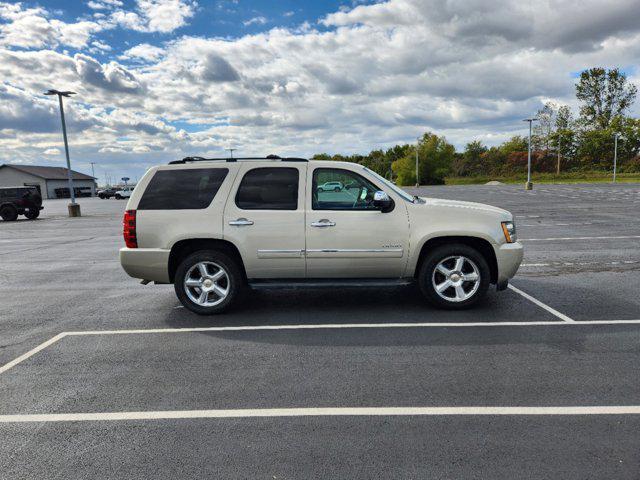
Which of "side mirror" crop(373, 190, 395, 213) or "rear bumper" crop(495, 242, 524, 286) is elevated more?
"side mirror" crop(373, 190, 395, 213)

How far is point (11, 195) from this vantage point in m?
24.3

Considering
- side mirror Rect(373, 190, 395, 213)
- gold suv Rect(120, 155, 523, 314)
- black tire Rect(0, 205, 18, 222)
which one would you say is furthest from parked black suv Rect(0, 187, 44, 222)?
side mirror Rect(373, 190, 395, 213)

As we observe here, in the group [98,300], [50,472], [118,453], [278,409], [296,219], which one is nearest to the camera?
[50,472]

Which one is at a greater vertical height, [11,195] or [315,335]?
[11,195]

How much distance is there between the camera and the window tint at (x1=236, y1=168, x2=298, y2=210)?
5637 mm

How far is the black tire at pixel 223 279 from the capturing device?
5.64 m

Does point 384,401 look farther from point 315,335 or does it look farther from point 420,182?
point 420,182

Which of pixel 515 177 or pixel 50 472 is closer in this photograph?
pixel 50 472

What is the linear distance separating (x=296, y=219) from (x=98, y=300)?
342 cm

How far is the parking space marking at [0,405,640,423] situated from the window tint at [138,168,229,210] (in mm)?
2838

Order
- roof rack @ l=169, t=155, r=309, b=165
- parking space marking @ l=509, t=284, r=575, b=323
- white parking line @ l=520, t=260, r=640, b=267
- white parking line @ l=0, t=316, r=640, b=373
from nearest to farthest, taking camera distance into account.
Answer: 1. white parking line @ l=0, t=316, r=640, b=373
2. parking space marking @ l=509, t=284, r=575, b=323
3. roof rack @ l=169, t=155, r=309, b=165
4. white parking line @ l=520, t=260, r=640, b=267

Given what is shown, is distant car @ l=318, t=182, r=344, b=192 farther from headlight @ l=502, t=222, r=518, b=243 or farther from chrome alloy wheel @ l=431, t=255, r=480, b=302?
headlight @ l=502, t=222, r=518, b=243

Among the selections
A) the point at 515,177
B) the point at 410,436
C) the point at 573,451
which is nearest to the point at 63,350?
the point at 410,436

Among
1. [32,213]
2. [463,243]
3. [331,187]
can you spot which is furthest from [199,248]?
[32,213]
